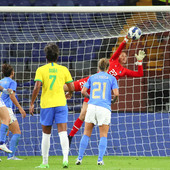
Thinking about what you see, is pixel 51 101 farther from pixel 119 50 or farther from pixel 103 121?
pixel 119 50

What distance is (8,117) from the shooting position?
21.4 ft

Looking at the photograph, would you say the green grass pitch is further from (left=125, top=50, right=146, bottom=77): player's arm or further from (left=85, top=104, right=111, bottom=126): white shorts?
(left=125, top=50, right=146, bottom=77): player's arm

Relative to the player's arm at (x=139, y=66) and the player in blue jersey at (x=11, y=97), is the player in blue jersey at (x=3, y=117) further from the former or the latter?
the player's arm at (x=139, y=66)

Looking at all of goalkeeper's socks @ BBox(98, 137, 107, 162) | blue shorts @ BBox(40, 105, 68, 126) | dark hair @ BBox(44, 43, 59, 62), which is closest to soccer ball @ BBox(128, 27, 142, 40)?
goalkeeper's socks @ BBox(98, 137, 107, 162)

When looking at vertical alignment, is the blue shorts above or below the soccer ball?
below

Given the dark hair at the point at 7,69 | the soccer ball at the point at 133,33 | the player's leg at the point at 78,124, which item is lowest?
the player's leg at the point at 78,124

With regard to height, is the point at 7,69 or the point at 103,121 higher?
the point at 7,69

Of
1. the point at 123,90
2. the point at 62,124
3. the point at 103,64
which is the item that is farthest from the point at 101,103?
the point at 123,90

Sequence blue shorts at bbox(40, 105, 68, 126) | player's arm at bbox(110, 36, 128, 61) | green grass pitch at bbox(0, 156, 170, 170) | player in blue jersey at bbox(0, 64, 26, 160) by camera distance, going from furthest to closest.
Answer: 1. player's arm at bbox(110, 36, 128, 61)
2. player in blue jersey at bbox(0, 64, 26, 160)
3. green grass pitch at bbox(0, 156, 170, 170)
4. blue shorts at bbox(40, 105, 68, 126)

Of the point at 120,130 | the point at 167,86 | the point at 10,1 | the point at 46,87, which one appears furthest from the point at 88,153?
the point at 10,1

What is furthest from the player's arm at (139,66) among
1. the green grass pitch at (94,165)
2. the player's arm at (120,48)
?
the green grass pitch at (94,165)

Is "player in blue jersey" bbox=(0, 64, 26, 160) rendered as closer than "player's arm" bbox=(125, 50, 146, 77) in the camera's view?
Yes

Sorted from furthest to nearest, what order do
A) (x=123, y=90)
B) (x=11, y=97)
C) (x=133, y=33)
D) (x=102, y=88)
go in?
(x=123, y=90)
(x=133, y=33)
(x=11, y=97)
(x=102, y=88)

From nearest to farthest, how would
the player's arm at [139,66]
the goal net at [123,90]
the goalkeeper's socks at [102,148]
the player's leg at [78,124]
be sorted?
the goalkeeper's socks at [102,148], the player's arm at [139,66], the player's leg at [78,124], the goal net at [123,90]
